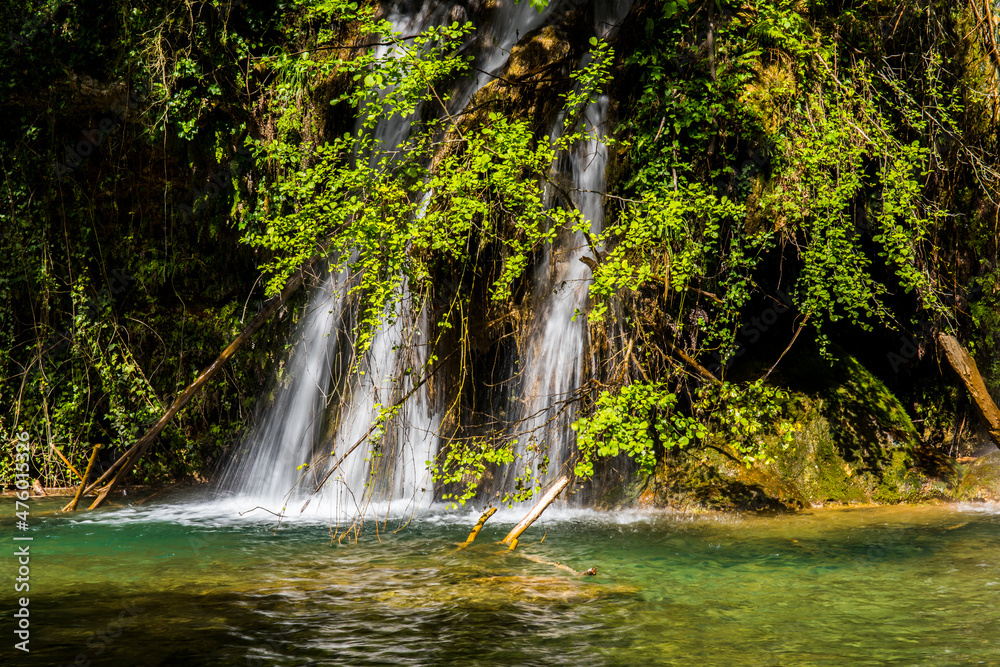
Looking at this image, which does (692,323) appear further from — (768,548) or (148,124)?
(148,124)

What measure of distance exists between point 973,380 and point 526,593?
5.81 meters

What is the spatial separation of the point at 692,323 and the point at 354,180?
3.53 metres

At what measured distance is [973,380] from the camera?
8.19m

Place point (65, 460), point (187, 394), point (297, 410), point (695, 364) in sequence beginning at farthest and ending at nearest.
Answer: point (297, 410)
point (65, 460)
point (187, 394)
point (695, 364)

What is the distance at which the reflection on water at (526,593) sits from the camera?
3932 mm

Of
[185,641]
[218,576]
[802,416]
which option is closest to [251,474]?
[218,576]

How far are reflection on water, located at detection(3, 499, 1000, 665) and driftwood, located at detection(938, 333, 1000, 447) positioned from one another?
130cm

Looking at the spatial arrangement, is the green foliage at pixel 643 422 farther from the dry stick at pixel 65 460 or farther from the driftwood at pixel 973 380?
the dry stick at pixel 65 460

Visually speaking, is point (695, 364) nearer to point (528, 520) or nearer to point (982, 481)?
point (528, 520)

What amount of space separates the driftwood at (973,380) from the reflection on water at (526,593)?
4.28 ft

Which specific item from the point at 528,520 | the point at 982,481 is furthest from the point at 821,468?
the point at 528,520

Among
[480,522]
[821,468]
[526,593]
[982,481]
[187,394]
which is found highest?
[187,394]

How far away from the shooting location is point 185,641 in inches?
159

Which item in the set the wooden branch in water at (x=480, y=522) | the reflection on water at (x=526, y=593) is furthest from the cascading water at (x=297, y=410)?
the wooden branch in water at (x=480, y=522)
